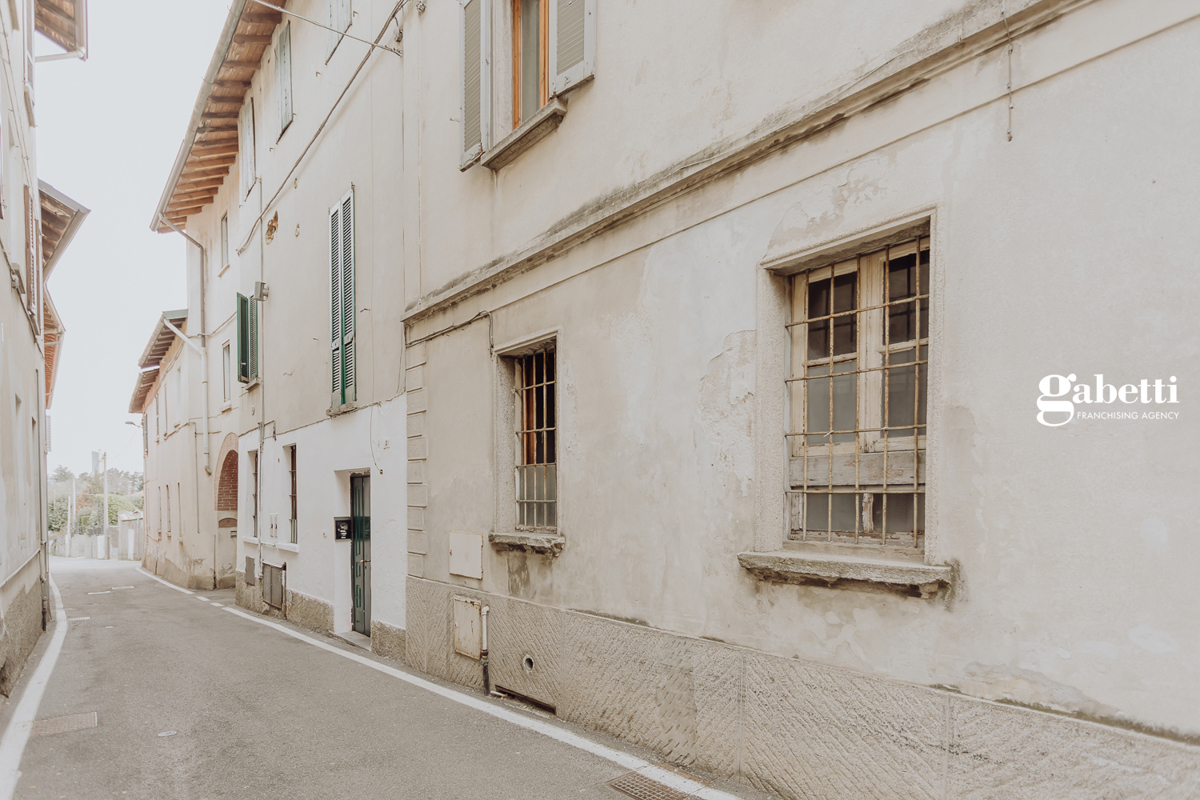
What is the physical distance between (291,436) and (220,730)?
7.39 meters

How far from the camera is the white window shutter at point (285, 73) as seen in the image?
1298 centimetres

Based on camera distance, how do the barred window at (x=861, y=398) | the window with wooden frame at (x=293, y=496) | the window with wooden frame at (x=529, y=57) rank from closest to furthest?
1. the barred window at (x=861, y=398)
2. the window with wooden frame at (x=529, y=57)
3. the window with wooden frame at (x=293, y=496)

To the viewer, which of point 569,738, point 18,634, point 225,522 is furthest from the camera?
point 225,522

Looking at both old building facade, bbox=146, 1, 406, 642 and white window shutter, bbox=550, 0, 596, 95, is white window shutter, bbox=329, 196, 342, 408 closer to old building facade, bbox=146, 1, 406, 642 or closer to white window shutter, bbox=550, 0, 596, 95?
old building facade, bbox=146, 1, 406, 642

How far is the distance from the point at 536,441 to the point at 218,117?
531 inches

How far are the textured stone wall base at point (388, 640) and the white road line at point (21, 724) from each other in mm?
3058

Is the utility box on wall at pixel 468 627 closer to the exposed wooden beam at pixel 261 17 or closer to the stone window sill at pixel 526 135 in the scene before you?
the stone window sill at pixel 526 135

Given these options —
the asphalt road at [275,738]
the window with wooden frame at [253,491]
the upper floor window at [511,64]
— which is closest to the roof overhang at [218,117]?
the window with wooden frame at [253,491]

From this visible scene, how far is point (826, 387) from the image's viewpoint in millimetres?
4277

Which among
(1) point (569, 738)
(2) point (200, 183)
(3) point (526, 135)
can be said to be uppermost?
(2) point (200, 183)

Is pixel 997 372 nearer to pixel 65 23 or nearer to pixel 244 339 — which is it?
pixel 244 339

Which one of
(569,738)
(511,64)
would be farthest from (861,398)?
(511,64)

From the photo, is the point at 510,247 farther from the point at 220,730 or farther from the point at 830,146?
the point at 220,730

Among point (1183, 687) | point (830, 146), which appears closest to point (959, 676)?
point (1183, 687)
